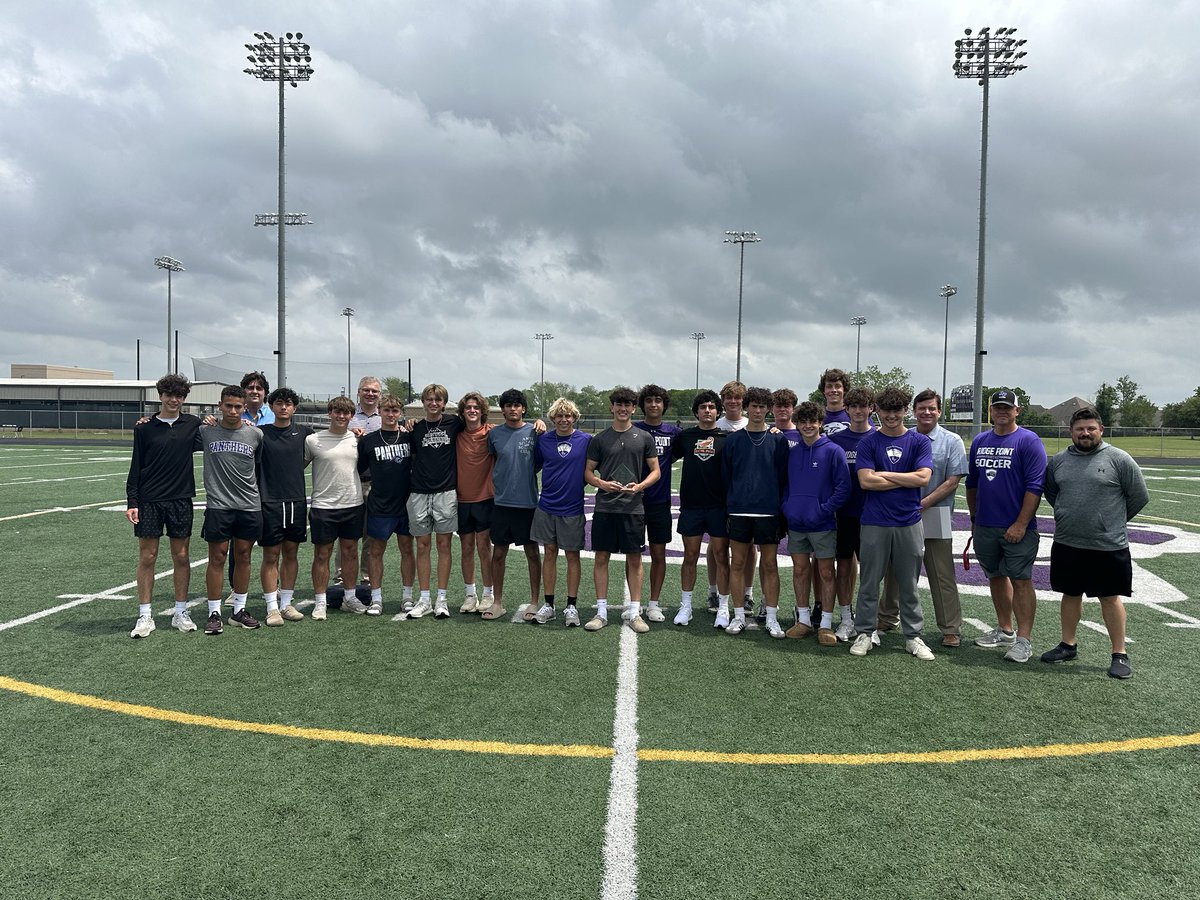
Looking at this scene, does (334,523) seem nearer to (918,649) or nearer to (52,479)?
(918,649)

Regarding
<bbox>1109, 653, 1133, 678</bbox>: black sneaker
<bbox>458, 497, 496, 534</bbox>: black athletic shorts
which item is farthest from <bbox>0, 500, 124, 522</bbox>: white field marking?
<bbox>1109, 653, 1133, 678</bbox>: black sneaker

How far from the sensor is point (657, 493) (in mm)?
6129

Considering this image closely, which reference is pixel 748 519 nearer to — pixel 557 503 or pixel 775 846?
pixel 557 503

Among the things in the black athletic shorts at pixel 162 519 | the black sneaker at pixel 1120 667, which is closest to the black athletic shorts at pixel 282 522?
the black athletic shorts at pixel 162 519

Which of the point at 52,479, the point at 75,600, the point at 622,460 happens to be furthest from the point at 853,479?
the point at 52,479

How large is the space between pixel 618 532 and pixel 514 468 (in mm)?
1052

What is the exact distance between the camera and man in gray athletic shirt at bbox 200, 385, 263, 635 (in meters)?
5.71

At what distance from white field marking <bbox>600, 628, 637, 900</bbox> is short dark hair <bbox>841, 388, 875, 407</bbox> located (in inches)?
110

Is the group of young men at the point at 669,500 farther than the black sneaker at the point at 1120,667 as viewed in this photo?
Yes

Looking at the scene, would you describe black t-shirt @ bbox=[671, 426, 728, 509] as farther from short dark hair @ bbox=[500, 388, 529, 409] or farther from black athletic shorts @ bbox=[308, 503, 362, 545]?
black athletic shorts @ bbox=[308, 503, 362, 545]

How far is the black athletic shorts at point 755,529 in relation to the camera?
18.6ft

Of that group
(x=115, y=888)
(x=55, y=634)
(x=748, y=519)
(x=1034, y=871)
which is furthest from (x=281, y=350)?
(x=1034, y=871)

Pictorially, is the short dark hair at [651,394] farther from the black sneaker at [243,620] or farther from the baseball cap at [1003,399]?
the black sneaker at [243,620]

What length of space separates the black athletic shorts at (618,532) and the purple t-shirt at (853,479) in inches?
64.5
